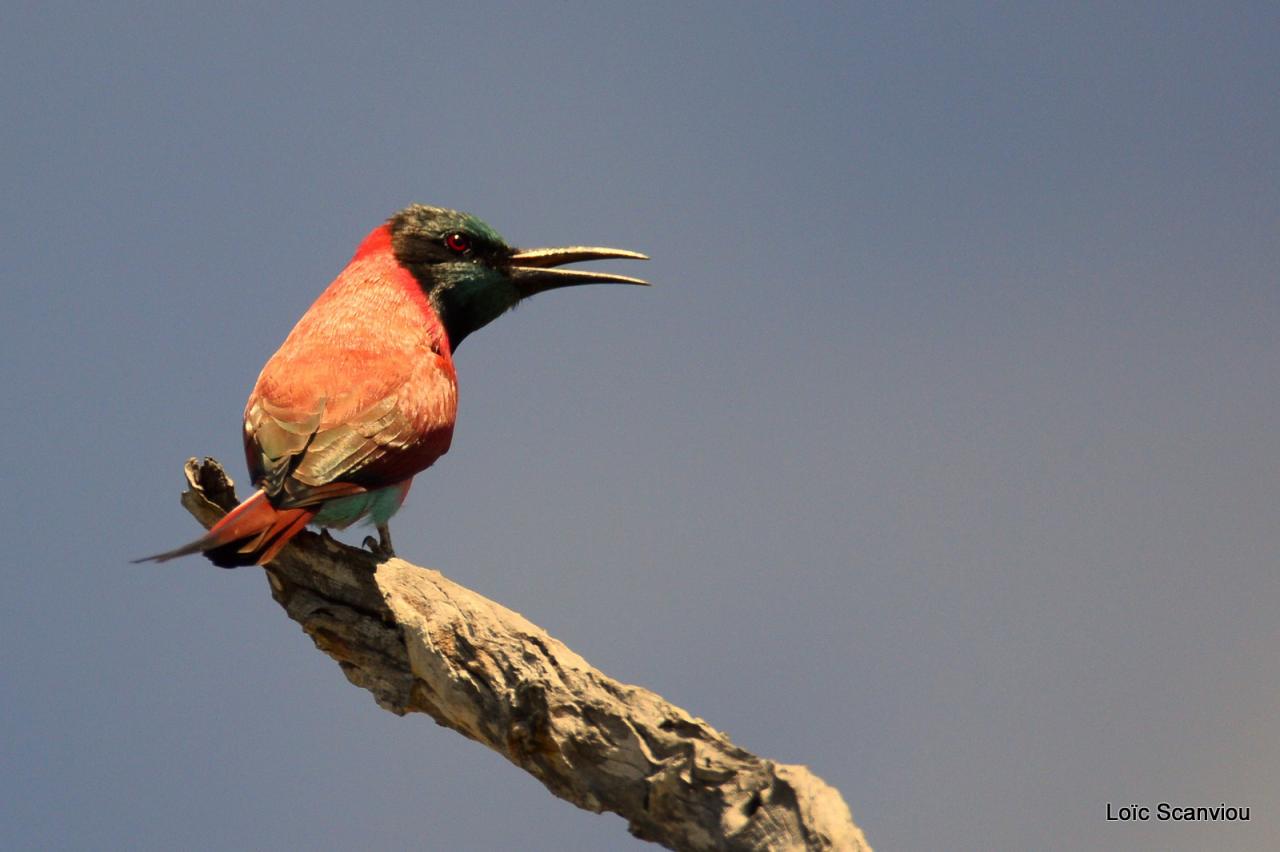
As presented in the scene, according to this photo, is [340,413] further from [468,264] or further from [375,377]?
[468,264]

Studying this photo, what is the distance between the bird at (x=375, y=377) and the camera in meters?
5.09

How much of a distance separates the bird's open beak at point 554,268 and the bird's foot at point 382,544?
1.98 metres

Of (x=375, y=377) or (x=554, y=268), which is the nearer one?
(x=375, y=377)

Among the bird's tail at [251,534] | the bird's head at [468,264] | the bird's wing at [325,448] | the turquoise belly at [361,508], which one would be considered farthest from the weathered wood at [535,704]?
the bird's head at [468,264]

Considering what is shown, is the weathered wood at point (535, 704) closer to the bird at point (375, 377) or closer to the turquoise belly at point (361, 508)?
the turquoise belly at point (361, 508)

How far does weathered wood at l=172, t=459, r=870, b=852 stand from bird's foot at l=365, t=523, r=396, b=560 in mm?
181

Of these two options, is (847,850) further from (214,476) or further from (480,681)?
(214,476)

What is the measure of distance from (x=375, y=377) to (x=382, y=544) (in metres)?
0.67

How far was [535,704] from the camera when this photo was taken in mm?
4941

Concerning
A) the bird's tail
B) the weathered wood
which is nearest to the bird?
the bird's tail

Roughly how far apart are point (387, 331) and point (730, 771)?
272 cm

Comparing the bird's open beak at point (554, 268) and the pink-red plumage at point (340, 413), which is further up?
the bird's open beak at point (554, 268)

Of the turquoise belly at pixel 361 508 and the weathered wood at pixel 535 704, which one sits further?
the turquoise belly at pixel 361 508

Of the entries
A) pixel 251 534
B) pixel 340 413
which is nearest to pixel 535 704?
pixel 251 534
